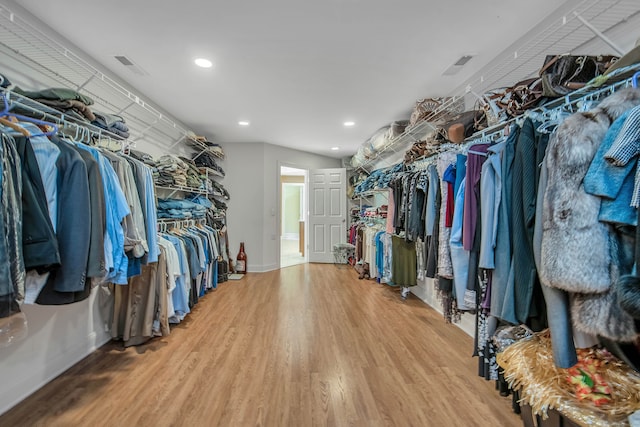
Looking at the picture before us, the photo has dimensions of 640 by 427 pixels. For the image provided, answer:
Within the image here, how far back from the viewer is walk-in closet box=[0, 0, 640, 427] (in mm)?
970

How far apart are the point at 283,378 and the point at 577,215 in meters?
1.80

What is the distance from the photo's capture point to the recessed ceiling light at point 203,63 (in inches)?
88.0

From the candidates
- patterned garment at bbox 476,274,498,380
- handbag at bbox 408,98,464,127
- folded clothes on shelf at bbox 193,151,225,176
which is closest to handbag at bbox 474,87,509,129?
handbag at bbox 408,98,464,127

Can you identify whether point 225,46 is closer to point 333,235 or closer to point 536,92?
point 536,92

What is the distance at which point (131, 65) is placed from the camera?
2.32 meters

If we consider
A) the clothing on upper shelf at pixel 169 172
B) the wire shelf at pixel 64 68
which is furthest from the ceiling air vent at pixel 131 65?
the clothing on upper shelf at pixel 169 172

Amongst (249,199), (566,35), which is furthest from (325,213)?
(566,35)

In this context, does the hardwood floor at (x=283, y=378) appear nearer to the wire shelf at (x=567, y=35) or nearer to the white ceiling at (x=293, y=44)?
the wire shelf at (x=567, y=35)

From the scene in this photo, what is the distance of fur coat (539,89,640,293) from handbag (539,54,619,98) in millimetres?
389

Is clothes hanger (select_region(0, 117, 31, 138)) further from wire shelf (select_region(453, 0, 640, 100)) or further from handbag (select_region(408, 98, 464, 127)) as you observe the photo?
handbag (select_region(408, 98, 464, 127))

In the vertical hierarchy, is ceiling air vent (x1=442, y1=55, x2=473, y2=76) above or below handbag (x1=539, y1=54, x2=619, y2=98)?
above

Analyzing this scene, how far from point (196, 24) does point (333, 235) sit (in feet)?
15.1

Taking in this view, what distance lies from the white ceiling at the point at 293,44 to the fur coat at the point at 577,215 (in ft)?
3.77

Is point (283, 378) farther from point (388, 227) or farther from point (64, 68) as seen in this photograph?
point (64, 68)
